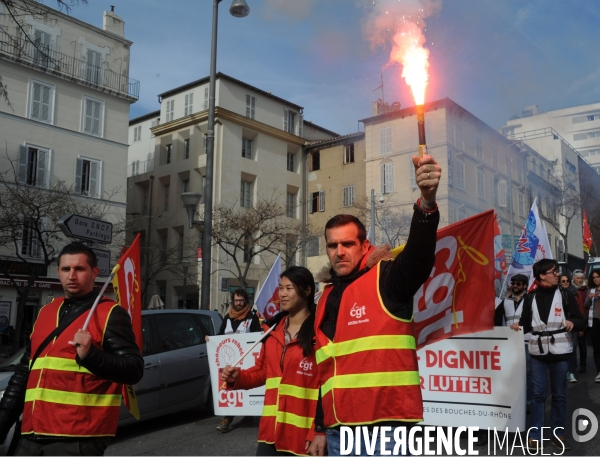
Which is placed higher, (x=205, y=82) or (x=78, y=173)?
(x=205, y=82)

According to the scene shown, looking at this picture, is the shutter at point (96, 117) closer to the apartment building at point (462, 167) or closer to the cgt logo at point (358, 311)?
the apartment building at point (462, 167)

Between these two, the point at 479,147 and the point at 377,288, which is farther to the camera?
the point at 479,147

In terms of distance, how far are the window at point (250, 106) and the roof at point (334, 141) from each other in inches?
202

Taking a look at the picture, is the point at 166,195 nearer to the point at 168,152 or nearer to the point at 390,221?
the point at 168,152

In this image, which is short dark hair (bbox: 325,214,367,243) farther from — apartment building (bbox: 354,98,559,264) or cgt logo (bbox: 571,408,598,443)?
apartment building (bbox: 354,98,559,264)

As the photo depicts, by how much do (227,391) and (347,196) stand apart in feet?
108

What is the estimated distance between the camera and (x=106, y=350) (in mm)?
3383

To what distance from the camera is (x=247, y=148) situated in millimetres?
38812

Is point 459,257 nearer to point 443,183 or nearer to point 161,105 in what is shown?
point 443,183

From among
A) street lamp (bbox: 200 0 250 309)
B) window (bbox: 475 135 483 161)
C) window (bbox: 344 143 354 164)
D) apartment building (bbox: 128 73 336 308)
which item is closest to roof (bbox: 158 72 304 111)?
apartment building (bbox: 128 73 336 308)

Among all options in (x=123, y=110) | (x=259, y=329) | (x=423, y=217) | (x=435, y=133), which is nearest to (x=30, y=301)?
(x=123, y=110)

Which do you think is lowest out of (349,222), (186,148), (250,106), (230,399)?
(230,399)

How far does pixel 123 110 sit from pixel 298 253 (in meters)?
13.6

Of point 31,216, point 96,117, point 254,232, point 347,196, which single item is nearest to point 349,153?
point 347,196
